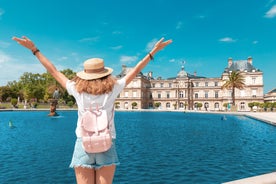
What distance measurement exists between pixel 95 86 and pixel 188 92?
71.3m

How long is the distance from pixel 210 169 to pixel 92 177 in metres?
6.33

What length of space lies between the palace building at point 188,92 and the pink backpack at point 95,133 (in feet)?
216

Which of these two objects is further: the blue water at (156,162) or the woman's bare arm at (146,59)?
the blue water at (156,162)

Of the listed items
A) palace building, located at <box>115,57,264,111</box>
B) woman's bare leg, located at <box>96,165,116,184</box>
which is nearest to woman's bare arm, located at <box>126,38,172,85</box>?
woman's bare leg, located at <box>96,165,116,184</box>

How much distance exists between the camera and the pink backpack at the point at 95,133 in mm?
2553


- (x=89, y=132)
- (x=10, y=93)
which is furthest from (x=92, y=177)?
(x=10, y=93)

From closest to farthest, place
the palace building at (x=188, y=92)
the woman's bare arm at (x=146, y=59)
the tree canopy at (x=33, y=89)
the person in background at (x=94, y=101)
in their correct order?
the person in background at (x=94, y=101), the woman's bare arm at (x=146, y=59), the palace building at (x=188, y=92), the tree canopy at (x=33, y=89)

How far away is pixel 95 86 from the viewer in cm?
267

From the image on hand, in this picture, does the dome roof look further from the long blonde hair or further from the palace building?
the long blonde hair

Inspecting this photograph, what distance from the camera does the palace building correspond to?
65625 mm

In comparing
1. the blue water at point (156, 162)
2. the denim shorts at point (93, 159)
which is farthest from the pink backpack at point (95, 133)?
the blue water at point (156, 162)

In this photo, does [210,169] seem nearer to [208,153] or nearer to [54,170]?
[208,153]

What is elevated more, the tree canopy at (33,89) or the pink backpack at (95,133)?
the tree canopy at (33,89)

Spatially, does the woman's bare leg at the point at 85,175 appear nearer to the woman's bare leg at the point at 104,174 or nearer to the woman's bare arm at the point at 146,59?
the woman's bare leg at the point at 104,174
